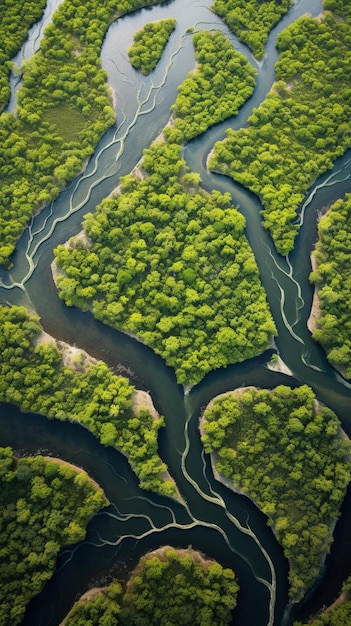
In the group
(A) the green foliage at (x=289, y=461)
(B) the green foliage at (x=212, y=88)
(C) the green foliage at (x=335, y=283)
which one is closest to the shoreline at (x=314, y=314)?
(C) the green foliage at (x=335, y=283)

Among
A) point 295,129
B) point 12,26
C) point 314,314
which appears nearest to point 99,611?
point 314,314

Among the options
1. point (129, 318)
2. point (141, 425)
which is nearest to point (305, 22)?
point (129, 318)

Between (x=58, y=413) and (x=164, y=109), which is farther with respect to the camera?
(x=164, y=109)

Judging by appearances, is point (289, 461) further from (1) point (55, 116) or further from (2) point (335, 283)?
(1) point (55, 116)

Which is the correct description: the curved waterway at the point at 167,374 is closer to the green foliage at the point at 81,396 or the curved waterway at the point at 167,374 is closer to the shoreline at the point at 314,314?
the shoreline at the point at 314,314

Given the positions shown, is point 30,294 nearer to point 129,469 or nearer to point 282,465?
point 129,469

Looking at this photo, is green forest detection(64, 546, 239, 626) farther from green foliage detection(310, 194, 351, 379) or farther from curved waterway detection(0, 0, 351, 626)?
green foliage detection(310, 194, 351, 379)
